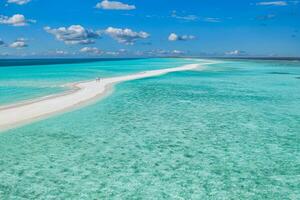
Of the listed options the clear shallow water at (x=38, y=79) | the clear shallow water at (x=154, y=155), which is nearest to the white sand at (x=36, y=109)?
the clear shallow water at (x=154, y=155)

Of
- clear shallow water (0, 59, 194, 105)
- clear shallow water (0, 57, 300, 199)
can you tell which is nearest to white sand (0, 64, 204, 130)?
clear shallow water (0, 57, 300, 199)

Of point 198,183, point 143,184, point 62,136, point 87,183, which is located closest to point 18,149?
point 62,136

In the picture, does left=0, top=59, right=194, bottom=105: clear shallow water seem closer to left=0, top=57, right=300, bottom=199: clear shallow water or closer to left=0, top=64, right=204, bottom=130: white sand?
left=0, top=64, right=204, bottom=130: white sand

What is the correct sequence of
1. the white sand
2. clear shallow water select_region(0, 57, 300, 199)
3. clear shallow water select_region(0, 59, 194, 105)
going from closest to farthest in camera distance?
1. clear shallow water select_region(0, 57, 300, 199)
2. the white sand
3. clear shallow water select_region(0, 59, 194, 105)

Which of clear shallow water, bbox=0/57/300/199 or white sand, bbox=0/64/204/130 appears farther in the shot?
white sand, bbox=0/64/204/130

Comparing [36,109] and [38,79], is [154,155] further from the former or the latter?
[38,79]

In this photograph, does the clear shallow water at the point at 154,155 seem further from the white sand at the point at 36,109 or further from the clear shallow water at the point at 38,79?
the clear shallow water at the point at 38,79

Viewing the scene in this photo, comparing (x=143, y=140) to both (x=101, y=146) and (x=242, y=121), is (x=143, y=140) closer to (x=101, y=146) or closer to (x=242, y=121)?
(x=101, y=146)

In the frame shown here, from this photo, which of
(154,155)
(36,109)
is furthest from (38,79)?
(154,155)

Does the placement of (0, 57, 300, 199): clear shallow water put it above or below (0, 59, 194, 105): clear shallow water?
below
